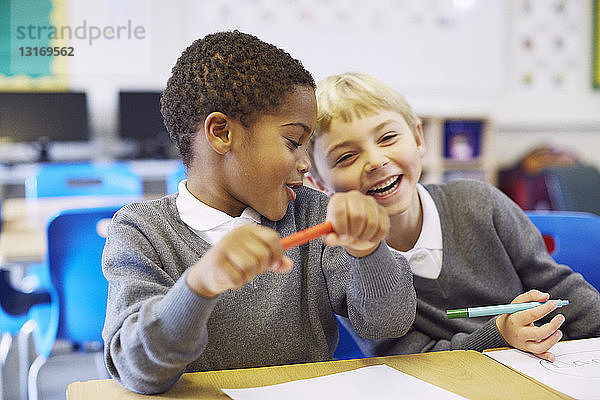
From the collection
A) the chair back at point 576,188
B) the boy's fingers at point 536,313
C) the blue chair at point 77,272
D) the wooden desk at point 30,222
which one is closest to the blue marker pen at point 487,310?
the boy's fingers at point 536,313

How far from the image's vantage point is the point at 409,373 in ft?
2.53

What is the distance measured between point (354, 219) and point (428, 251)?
0.46 m

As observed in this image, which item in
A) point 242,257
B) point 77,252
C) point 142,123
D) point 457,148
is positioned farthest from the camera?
point 457,148

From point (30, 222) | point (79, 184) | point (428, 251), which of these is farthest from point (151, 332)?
point (79, 184)

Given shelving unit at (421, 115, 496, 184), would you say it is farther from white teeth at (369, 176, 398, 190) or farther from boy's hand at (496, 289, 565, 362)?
boy's hand at (496, 289, 565, 362)

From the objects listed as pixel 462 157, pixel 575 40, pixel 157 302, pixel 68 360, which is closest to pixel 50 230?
pixel 157 302

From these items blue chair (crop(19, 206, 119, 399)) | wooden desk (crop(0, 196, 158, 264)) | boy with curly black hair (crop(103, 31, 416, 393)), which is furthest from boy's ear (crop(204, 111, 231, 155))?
wooden desk (crop(0, 196, 158, 264))

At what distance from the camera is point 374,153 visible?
1.12 metres

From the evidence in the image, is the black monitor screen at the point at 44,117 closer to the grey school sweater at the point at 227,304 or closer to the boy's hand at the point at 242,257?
the grey school sweater at the point at 227,304

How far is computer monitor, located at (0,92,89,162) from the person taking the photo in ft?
13.2

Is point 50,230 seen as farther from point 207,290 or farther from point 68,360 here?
point 68,360

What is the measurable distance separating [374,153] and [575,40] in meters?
4.39

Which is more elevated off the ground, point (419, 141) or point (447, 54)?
point (447, 54)

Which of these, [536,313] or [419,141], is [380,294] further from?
[419,141]
